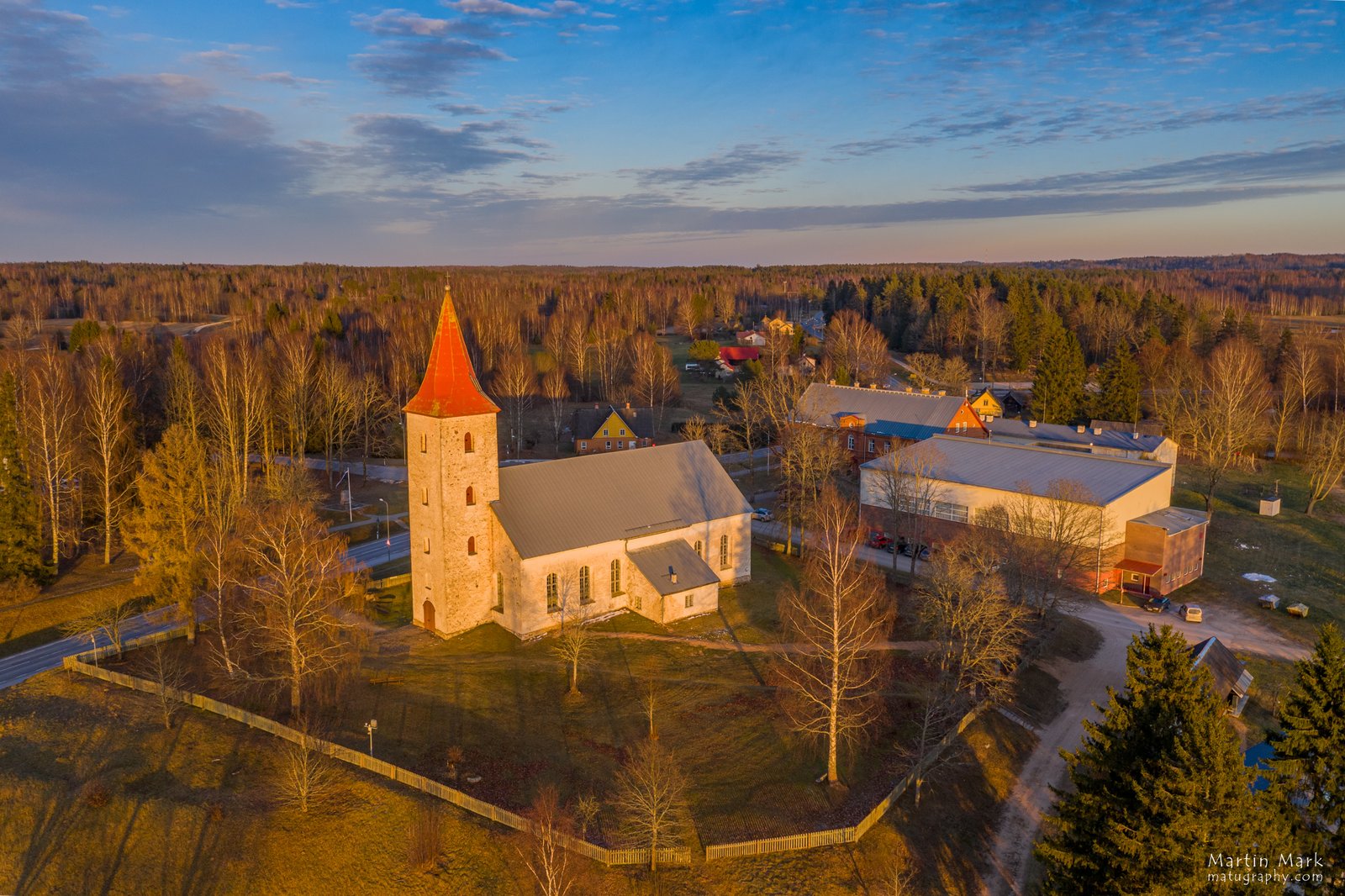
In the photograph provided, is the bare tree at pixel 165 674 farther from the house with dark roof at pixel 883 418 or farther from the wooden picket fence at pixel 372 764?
the house with dark roof at pixel 883 418

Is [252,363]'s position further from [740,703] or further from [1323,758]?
[1323,758]

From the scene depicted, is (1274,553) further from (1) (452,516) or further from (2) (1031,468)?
(1) (452,516)

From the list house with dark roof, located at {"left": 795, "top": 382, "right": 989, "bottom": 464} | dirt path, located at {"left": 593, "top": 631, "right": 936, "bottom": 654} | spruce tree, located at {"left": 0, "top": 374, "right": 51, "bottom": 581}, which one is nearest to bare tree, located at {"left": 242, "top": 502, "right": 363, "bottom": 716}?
dirt path, located at {"left": 593, "top": 631, "right": 936, "bottom": 654}

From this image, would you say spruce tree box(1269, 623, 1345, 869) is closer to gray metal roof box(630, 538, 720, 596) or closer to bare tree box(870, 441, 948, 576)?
gray metal roof box(630, 538, 720, 596)

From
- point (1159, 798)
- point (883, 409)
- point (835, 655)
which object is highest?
point (883, 409)

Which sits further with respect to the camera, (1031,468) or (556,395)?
(556,395)

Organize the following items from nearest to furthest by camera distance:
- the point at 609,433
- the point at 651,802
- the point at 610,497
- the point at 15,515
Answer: the point at 651,802, the point at 15,515, the point at 610,497, the point at 609,433

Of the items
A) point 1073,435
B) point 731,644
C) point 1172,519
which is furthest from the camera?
point 1073,435

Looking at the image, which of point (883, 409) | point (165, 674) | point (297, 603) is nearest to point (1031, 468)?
point (883, 409)
